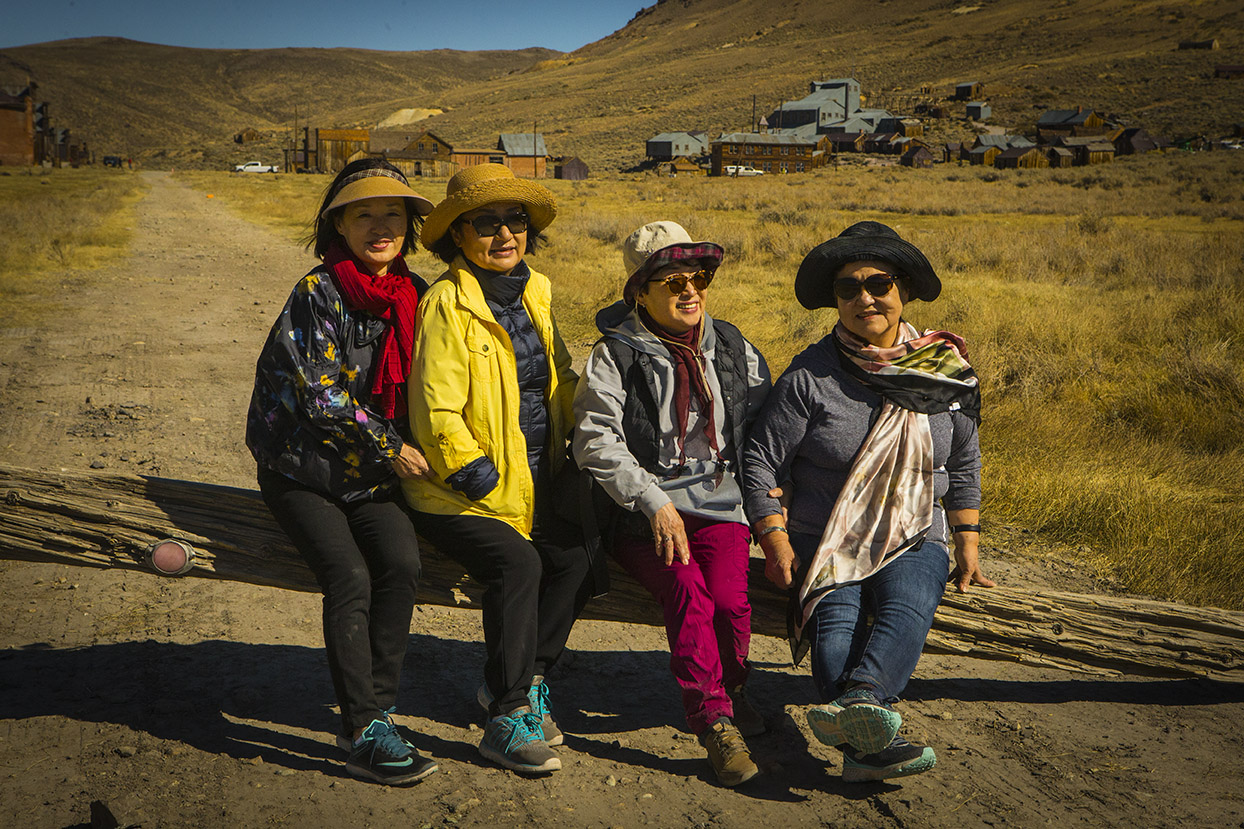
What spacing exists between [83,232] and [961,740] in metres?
19.7

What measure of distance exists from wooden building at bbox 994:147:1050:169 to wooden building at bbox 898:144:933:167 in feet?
19.5

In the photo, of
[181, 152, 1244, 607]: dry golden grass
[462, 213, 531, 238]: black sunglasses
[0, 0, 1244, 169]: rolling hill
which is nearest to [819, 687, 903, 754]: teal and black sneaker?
A: [462, 213, 531, 238]: black sunglasses

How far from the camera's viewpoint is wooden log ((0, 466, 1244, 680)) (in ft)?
10.2

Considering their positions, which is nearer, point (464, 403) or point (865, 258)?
point (464, 403)

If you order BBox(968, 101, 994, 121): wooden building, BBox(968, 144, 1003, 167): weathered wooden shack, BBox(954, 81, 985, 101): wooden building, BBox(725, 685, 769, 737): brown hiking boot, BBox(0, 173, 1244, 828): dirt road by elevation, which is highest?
BBox(954, 81, 985, 101): wooden building

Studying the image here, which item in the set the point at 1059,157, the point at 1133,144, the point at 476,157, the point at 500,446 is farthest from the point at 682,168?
the point at 500,446

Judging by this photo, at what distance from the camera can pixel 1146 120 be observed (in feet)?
212

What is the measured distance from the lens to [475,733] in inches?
117

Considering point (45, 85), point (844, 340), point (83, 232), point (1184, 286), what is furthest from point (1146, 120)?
point (45, 85)

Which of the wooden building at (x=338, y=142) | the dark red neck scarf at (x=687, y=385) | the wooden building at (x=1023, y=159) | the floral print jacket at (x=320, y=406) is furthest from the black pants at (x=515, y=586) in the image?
the wooden building at (x=338, y=142)

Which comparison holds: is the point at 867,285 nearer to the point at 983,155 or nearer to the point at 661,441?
the point at 661,441

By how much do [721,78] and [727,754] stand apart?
429 feet

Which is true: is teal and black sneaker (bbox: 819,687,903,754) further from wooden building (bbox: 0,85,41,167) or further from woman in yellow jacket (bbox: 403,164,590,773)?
wooden building (bbox: 0,85,41,167)

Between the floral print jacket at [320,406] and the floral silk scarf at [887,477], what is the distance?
1437mm
